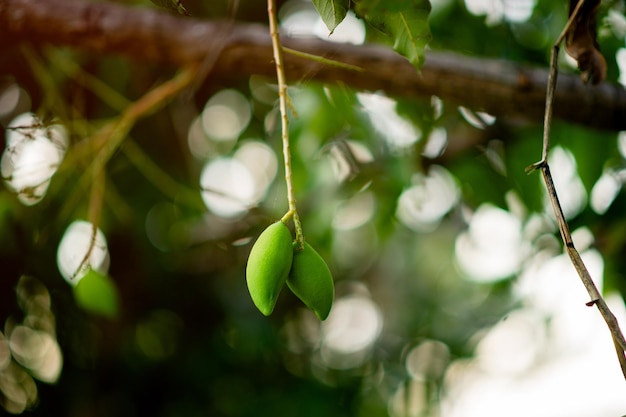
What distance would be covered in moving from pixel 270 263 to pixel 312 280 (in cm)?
4

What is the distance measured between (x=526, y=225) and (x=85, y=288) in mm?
851

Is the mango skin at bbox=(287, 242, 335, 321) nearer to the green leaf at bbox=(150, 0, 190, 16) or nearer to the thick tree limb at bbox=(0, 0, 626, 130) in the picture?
the green leaf at bbox=(150, 0, 190, 16)

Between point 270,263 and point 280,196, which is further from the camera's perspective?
point 280,196

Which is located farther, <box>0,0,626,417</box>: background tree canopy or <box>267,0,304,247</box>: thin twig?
<box>0,0,626,417</box>: background tree canopy

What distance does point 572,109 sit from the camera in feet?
2.89

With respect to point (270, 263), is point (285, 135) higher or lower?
higher

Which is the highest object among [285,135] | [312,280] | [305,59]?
[305,59]

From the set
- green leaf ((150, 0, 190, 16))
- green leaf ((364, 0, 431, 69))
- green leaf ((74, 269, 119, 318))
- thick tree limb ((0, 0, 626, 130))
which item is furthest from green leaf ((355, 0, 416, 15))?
green leaf ((74, 269, 119, 318))

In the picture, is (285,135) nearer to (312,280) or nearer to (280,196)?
(312,280)

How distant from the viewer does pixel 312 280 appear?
0.48 m

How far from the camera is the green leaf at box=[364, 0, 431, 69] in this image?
1.72 ft

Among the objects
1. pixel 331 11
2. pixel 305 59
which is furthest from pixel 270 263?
pixel 305 59

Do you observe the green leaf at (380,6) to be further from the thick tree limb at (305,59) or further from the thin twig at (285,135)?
the thick tree limb at (305,59)

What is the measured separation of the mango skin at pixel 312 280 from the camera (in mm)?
478
